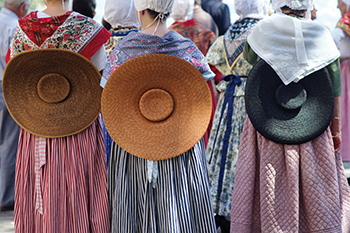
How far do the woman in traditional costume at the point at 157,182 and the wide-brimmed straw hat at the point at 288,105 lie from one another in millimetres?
423

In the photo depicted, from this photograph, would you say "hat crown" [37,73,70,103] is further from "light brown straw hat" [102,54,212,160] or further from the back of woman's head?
the back of woman's head

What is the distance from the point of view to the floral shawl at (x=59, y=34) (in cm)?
288

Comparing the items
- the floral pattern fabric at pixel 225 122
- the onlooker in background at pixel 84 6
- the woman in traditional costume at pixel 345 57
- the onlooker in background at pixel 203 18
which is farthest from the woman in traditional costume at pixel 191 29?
the woman in traditional costume at pixel 345 57

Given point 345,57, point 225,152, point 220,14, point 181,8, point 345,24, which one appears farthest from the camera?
point 220,14

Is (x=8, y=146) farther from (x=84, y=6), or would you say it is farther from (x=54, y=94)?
(x=54, y=94)

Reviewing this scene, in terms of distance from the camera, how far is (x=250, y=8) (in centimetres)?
405

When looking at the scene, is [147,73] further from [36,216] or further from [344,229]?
[344,229]

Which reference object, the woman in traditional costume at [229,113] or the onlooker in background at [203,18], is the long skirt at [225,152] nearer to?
the woman in traditional costume at [229,113]

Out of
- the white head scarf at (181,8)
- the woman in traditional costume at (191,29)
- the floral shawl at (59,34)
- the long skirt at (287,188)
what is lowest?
the woman in traditional costume at (191,29)

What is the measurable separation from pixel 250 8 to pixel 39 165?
218 cm

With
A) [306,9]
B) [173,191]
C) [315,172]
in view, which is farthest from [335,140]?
[173,191]

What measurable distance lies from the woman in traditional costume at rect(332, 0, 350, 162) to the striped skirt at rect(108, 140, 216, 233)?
364 cm

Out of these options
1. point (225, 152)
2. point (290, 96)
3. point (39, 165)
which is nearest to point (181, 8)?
point (225, 152)

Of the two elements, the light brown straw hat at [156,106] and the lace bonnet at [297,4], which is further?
the lace bonnet at [297,4]
